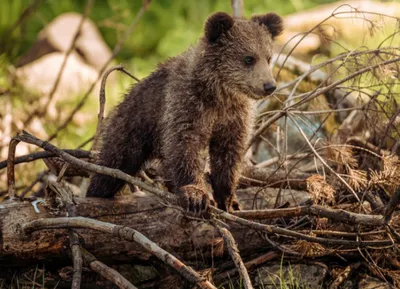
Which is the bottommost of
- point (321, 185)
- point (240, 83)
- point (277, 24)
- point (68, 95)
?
point (321, 185)

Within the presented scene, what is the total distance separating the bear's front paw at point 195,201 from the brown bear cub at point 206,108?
17 cm

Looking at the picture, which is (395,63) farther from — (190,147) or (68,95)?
(68,95)

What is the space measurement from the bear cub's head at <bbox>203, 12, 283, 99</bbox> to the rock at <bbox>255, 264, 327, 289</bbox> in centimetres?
100

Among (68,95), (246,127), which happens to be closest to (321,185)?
(246,127)

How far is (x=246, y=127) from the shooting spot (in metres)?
4.28

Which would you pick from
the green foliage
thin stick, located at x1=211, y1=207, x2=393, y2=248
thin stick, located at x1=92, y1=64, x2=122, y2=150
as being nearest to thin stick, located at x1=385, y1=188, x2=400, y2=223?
thin stick, located at x1=211, y1=207, x2=393, y2=248

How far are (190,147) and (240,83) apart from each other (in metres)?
0.46

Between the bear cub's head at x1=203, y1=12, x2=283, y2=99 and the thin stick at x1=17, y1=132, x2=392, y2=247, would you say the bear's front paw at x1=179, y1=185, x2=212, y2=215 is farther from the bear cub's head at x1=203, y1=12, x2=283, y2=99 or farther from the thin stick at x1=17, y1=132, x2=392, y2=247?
the bear cub's head at x1=203, y1=12, x2=283, y2=99

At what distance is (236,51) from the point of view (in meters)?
4.14

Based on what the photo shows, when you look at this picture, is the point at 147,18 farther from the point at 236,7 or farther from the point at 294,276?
the point at 294,276

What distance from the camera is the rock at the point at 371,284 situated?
13.0 ft

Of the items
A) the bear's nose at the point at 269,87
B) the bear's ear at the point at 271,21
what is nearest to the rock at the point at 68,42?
the bear's ear at the point at 271,21

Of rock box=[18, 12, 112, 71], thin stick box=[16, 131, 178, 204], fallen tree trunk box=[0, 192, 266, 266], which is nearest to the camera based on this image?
thin stick box=[16, 131, 178, 204]

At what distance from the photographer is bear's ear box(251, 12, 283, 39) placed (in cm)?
435
